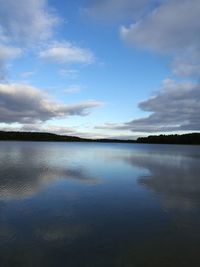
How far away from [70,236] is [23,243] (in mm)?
1775

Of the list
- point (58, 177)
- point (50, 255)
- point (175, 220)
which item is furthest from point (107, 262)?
point (58, 177)

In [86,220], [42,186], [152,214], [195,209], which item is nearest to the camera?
[86,220]

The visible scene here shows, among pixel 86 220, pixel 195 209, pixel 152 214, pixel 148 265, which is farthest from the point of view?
pixel 195 209

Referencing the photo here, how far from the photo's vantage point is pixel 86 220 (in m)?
12.3

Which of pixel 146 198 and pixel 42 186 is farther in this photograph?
pixel 42 186

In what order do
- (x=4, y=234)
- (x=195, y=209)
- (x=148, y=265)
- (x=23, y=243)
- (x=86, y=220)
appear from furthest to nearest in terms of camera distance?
(x=195, y=209) < (x=86, y=220) < (x=4, y=234) < (x=23, y=243) < (x=148, y=265)

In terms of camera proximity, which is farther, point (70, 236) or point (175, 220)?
point (175, 220)

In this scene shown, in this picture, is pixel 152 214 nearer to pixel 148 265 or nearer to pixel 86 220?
pixel 86 220

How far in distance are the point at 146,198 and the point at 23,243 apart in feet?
31.7

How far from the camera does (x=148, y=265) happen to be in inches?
320

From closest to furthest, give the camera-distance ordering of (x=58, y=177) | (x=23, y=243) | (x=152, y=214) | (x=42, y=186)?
1. (x=23, y=243)
2. (x=152, y=214)
3. (x=42, y=186)
4. (x=58, y=177)

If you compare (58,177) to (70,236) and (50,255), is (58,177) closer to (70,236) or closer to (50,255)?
(70,236)

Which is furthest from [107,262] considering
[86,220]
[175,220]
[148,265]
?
[175,220]

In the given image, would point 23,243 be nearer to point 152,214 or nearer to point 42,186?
point 152,214
